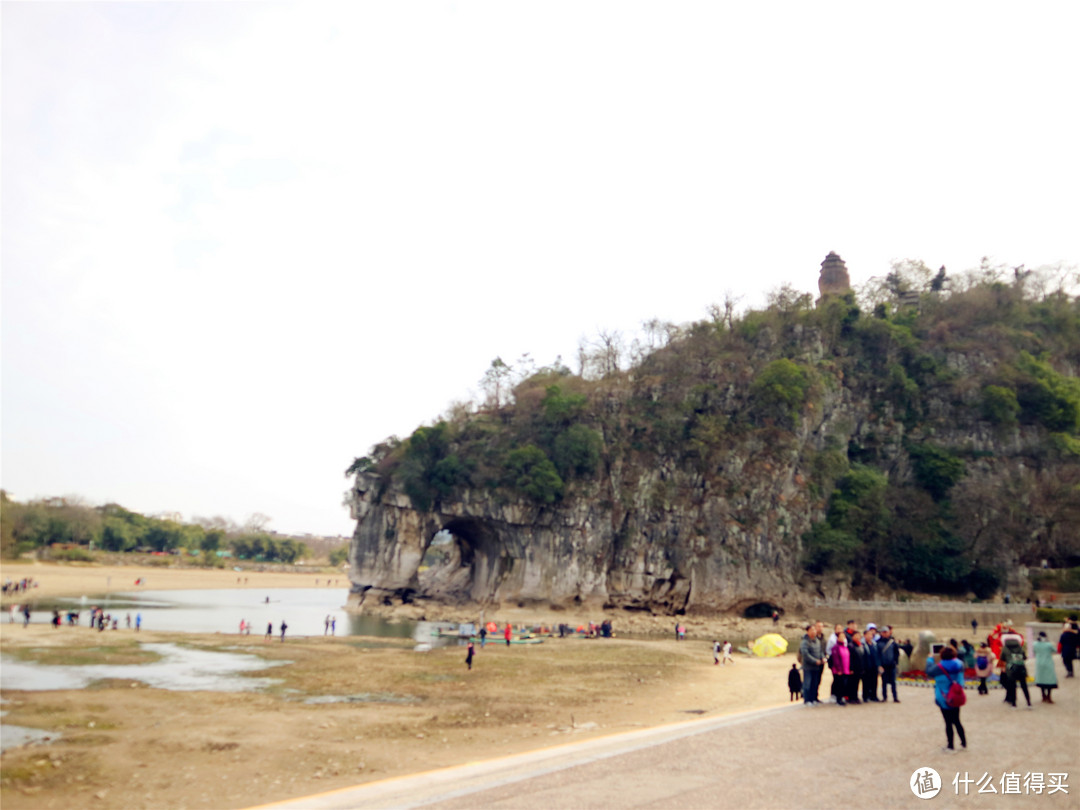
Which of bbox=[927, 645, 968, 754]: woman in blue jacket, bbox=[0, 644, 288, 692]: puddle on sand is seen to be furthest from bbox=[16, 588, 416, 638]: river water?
bbox=[927, 645, 968, 754]: woman in blue jacket

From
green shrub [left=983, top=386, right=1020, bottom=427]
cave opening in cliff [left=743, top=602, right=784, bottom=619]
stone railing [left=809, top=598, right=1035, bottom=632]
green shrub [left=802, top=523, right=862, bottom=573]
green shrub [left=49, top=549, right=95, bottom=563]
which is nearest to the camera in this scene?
stone railing [left=809, top=598, right=1035, bottom=632]

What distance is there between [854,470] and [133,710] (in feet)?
156

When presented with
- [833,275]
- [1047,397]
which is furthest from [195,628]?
[833,275]

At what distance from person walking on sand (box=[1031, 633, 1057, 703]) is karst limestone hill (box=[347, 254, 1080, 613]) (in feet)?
121

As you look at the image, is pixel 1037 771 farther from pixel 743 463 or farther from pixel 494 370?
pixel 494 370

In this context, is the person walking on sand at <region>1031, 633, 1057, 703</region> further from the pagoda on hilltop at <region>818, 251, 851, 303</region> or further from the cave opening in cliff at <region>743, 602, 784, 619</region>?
the pagoda on hilltop at <region>818, 251, 851, 303</region>

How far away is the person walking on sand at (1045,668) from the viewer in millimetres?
11047

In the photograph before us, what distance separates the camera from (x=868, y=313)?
58.1 meters

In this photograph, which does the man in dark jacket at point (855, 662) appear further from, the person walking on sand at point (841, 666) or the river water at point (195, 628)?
the river water at point (195, 628)

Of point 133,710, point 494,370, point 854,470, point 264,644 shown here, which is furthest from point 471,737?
point 494,370

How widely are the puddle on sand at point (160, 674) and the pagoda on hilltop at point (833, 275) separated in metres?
63.7

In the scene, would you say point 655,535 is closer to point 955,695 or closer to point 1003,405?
point 1003,405

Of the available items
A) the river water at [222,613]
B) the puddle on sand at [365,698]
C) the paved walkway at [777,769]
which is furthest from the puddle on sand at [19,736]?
the river water at [222,613]

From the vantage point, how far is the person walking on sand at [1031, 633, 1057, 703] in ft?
36.2
